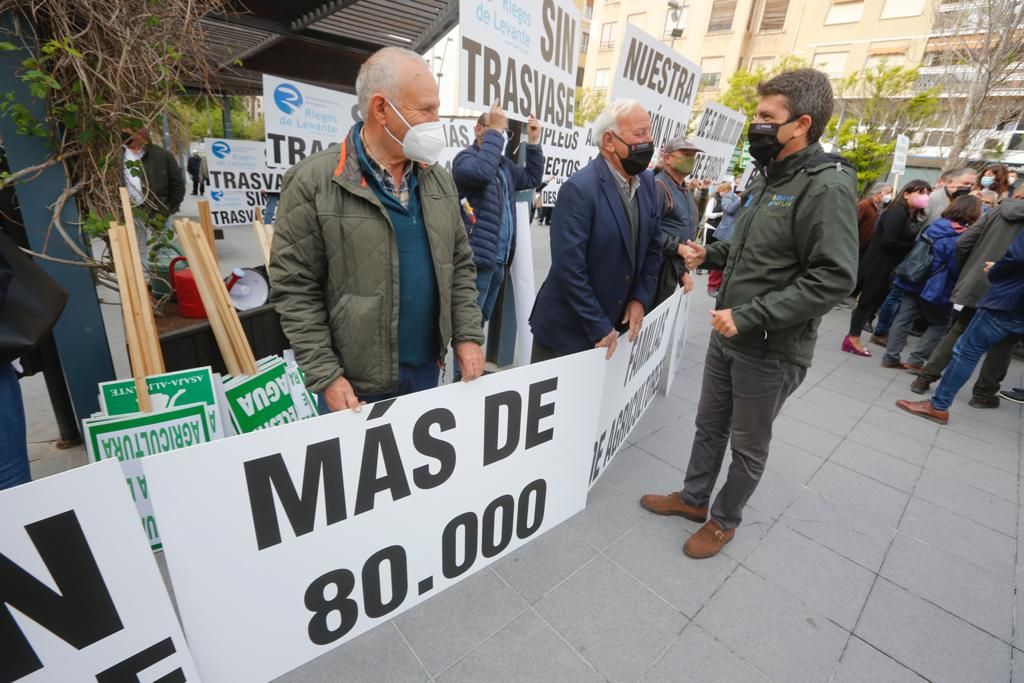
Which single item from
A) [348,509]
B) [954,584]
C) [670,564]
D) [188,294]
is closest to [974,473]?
[954,584]

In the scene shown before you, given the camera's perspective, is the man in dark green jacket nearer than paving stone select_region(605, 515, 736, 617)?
Yes

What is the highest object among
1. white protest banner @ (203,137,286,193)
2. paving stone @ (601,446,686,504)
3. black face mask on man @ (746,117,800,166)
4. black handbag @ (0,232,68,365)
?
black face mask on man @ (746,117,800,166)

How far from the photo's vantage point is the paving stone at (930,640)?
1939mm

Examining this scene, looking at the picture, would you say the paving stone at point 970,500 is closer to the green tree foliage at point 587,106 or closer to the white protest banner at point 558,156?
the white protest banner at point 558,156

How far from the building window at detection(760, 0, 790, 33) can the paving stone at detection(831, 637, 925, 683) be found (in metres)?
37.9

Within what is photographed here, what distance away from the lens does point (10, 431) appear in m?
1.57

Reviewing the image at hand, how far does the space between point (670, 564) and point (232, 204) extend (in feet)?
23.3

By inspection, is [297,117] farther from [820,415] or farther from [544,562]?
[820,415]

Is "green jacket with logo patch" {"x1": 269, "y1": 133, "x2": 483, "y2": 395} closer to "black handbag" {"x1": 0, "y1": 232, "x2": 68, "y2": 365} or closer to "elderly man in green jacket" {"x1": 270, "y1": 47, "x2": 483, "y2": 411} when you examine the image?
"elderly man in green jacket" {"x1": 270, "y1": 47, "x2": 483, "y2": 411}

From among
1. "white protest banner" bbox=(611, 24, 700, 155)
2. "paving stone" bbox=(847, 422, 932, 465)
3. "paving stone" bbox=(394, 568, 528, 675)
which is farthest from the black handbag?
"paving stone" bbox=(847, 422, 932, 465)

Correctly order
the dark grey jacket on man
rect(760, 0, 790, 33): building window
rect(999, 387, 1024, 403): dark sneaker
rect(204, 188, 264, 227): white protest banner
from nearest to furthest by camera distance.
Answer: the dark grey jacket on man
rect(999, 387, 1024, 403): dark sneaker
rect(204, 188, 264, 227): white protest banner
rect(760, 0, 790, 33): building window

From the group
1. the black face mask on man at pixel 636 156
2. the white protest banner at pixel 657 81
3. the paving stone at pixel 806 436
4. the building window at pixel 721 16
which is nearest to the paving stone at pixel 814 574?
the paving stone at pixel 806 436

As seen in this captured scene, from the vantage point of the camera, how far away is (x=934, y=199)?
20.9 feet

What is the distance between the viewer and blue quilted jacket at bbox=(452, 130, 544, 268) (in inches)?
117
